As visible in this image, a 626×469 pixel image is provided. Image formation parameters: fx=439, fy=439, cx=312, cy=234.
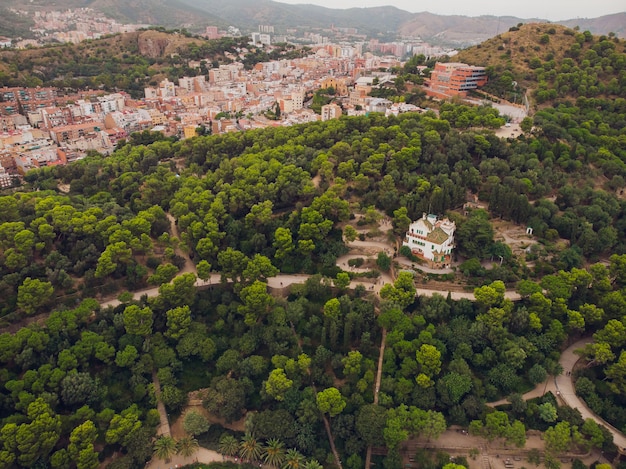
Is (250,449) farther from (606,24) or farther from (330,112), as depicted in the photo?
(606,24)

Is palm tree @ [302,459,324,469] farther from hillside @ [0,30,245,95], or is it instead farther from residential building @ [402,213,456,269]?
hillside @ [0,30,245,95]

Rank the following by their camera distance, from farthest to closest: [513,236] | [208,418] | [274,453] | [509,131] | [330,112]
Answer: [330,112] → [509,131] → [513,236] → [208,418] → [274,453]

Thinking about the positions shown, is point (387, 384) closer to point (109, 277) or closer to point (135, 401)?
point (135, 401)

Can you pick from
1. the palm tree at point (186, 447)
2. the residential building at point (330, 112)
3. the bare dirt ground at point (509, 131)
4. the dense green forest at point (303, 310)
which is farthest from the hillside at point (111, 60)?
the palm tree at point (186, 447)

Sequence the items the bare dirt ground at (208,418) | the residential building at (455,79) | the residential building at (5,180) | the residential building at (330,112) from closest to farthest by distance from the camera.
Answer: the bare dirt ground at (208,418)
the residential building at (5,180)
the residential building at (455,79)
the residential building at (330,112)

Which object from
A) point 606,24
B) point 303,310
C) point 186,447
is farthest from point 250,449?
point 606,24

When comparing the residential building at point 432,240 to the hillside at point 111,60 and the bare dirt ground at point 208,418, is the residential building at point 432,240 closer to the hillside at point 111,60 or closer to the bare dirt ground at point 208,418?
the bare dirt ground at point 208,418
